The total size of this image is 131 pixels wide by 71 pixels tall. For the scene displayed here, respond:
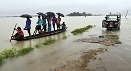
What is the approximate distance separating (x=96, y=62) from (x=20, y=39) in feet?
24.1

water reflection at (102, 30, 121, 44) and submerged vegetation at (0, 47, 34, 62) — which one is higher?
submerged vegetation at (0, 47, 34, 62)

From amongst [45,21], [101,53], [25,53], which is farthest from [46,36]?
[101,53]

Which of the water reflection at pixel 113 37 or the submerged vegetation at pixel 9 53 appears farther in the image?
the water reflection at pixel 113 37

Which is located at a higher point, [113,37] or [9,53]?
[9,53]

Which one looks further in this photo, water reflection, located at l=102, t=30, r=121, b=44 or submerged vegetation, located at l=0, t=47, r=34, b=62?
A: water reflection, located at l=102, t=30, r=121, b=44

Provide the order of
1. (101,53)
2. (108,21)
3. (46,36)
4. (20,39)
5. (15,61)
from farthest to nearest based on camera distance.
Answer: (108,21), (46,36), (20,39), (101,53), (15,61)

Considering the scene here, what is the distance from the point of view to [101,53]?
27.1 feet

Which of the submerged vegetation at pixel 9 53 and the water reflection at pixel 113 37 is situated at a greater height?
the submerged vegetation at pixel 9 53

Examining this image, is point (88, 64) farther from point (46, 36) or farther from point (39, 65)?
point (46, 36)

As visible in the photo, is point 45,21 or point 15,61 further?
point 45,21

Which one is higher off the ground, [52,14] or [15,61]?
[52,14]

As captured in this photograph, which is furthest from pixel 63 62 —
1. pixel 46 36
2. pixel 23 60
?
pixel 46 36

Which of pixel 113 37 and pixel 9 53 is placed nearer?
pixel 9 53

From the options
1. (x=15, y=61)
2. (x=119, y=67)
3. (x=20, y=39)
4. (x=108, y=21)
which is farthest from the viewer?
(x=108, y=21)
